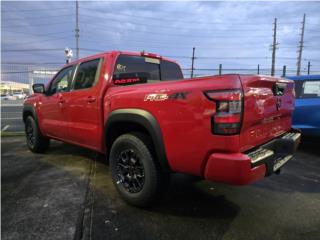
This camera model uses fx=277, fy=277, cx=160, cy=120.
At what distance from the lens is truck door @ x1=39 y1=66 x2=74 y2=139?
4828 millimetres

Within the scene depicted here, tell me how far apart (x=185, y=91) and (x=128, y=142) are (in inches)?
41.9

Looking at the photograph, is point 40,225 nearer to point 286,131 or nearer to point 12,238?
point 12,238

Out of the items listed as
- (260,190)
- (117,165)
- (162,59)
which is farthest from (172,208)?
(162,59)

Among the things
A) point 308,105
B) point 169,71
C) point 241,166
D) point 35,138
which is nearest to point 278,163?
point 241,166

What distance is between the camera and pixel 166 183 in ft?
10.5

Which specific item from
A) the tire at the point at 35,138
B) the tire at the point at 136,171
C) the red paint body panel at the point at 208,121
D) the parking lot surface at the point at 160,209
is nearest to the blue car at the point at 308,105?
the parking lot surface at the point at 160,209

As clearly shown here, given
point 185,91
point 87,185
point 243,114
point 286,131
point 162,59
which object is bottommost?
point 87,185

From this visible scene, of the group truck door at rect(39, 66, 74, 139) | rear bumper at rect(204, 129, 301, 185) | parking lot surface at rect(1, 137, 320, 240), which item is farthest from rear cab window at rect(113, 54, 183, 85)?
rear bumper at rect(204, 129, 301, 185)

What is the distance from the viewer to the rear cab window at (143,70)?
3945mm

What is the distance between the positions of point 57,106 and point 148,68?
1835mm

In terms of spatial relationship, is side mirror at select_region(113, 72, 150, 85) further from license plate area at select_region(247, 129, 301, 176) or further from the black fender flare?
license plate area at select_region(247, 129, 301, 176)

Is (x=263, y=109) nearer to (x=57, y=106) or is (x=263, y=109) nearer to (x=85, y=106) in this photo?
(x=85, y=106)

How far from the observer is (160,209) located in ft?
10.8

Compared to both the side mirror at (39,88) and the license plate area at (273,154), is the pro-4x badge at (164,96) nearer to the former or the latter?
the license plate area at (273,154)
